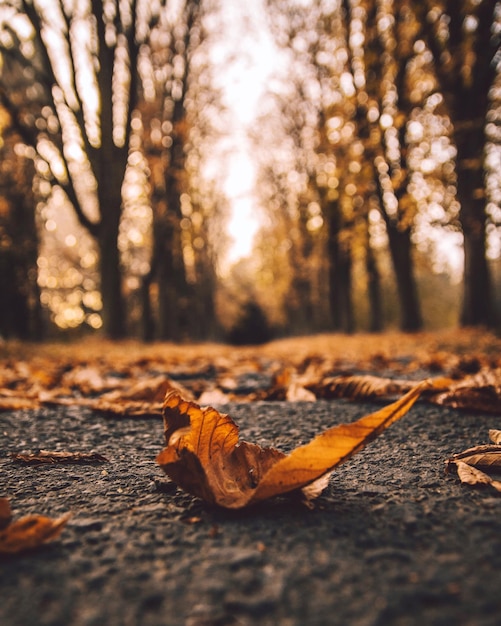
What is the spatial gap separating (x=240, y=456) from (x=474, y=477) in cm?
56

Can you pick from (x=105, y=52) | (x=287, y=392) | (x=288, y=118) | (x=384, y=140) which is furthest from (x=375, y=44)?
(x=287, y=392)

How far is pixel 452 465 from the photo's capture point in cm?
129

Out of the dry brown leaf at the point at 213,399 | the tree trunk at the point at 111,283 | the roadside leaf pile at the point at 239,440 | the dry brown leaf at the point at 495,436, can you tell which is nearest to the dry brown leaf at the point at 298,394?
the roadside leaf pile at the point at 239,440

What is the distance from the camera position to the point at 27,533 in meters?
0.85

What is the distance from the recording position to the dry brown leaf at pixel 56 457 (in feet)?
4.82

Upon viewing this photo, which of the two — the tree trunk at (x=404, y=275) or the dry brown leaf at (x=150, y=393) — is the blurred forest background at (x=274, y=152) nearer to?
the tree trunk at (x=404, y=275)

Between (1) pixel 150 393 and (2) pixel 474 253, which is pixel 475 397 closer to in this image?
(1) pixel 150 393

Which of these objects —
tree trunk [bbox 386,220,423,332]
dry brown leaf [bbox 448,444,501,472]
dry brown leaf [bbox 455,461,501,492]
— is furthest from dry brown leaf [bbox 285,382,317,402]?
tree trunk [bbox 386,220,423,332]

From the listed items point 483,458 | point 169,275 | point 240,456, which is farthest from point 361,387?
point 169,275

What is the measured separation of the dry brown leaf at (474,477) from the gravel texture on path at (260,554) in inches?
1.1

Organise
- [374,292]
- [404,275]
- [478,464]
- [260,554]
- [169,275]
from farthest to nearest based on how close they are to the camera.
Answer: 1. [374,292]
2. [169,275]
3. [404,275]
4. [478,464]
5. [260,554]

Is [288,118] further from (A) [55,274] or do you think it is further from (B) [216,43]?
(A) [55,274]

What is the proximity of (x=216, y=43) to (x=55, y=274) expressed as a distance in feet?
63.1

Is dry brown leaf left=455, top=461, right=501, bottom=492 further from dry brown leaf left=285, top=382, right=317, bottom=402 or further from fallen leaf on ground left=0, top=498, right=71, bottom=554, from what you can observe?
dry brown leaf left=285, top=382, right=317, bottom=402
